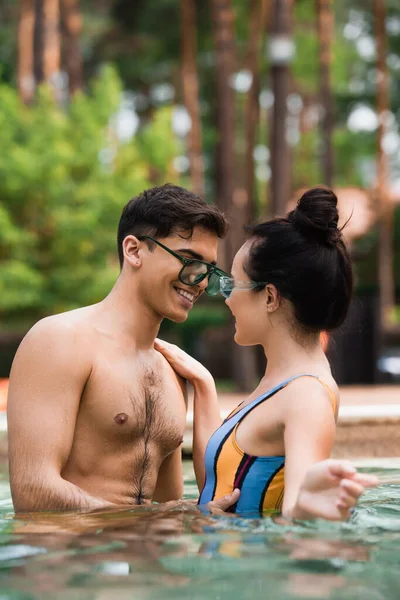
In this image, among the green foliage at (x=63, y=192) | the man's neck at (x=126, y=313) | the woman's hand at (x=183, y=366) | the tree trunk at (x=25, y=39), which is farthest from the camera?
the tree trunk at (x=25, y=39)

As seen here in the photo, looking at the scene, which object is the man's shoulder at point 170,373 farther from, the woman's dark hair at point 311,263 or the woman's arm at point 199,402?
the woman's dark hair at point 311,263

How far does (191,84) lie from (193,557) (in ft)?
77.6

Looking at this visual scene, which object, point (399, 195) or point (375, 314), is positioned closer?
point (375, 314)

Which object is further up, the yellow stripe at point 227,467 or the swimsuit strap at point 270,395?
the swimsuit strap at point 270,395

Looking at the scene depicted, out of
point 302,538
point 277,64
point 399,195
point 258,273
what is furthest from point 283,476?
point 399,195

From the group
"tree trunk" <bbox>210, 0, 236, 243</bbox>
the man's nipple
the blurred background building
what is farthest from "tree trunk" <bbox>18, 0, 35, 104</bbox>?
the man's nipple

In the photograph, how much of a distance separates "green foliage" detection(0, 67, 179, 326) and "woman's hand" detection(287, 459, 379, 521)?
1326cm

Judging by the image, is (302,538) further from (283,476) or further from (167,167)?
(167,167)

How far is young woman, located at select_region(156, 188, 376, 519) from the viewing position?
3.00 meters

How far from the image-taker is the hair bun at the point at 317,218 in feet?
10.1

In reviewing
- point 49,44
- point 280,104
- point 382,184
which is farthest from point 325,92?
point 280,104

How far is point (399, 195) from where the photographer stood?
2981cm

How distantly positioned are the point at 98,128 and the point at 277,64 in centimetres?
353

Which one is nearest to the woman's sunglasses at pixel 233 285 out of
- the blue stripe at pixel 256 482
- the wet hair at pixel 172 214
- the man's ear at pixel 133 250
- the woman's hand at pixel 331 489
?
the wet hair at pixel 172 214
